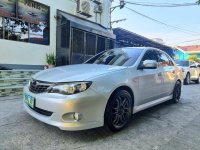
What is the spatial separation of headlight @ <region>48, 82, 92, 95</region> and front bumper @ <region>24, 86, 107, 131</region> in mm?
52

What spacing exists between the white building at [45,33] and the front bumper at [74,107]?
5.69m

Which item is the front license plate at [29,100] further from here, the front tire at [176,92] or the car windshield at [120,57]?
the front tire at [176,92]

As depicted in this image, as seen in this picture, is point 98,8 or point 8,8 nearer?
point 8,8

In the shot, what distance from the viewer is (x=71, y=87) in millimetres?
2770

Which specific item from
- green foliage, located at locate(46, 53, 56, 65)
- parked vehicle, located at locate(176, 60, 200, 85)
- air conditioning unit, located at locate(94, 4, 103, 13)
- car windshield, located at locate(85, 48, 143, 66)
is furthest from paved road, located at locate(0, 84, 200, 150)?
air conditioning unit, located at locate(94, 4, 103, 13)

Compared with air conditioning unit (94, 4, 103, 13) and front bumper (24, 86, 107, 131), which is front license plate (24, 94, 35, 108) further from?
air conditioning unit (94, 4, 103, 13)

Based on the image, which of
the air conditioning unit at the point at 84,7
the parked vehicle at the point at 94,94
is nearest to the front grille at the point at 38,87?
the parked vehicle at the point at 94,94

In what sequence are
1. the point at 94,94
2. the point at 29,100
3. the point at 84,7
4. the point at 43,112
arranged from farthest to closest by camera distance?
the point at 84,7 → the point at 29,100 → the point at 43,112 → the point at 94,94

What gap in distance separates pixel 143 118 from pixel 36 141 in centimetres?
219

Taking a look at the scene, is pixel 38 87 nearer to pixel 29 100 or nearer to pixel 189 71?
pixel 29 100

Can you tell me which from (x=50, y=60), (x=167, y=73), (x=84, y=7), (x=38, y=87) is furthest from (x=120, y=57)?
(x=84, y=7)

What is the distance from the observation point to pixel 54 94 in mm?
2785

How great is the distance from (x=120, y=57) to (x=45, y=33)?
6103 millimetres

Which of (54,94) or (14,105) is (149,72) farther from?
(14,105)
